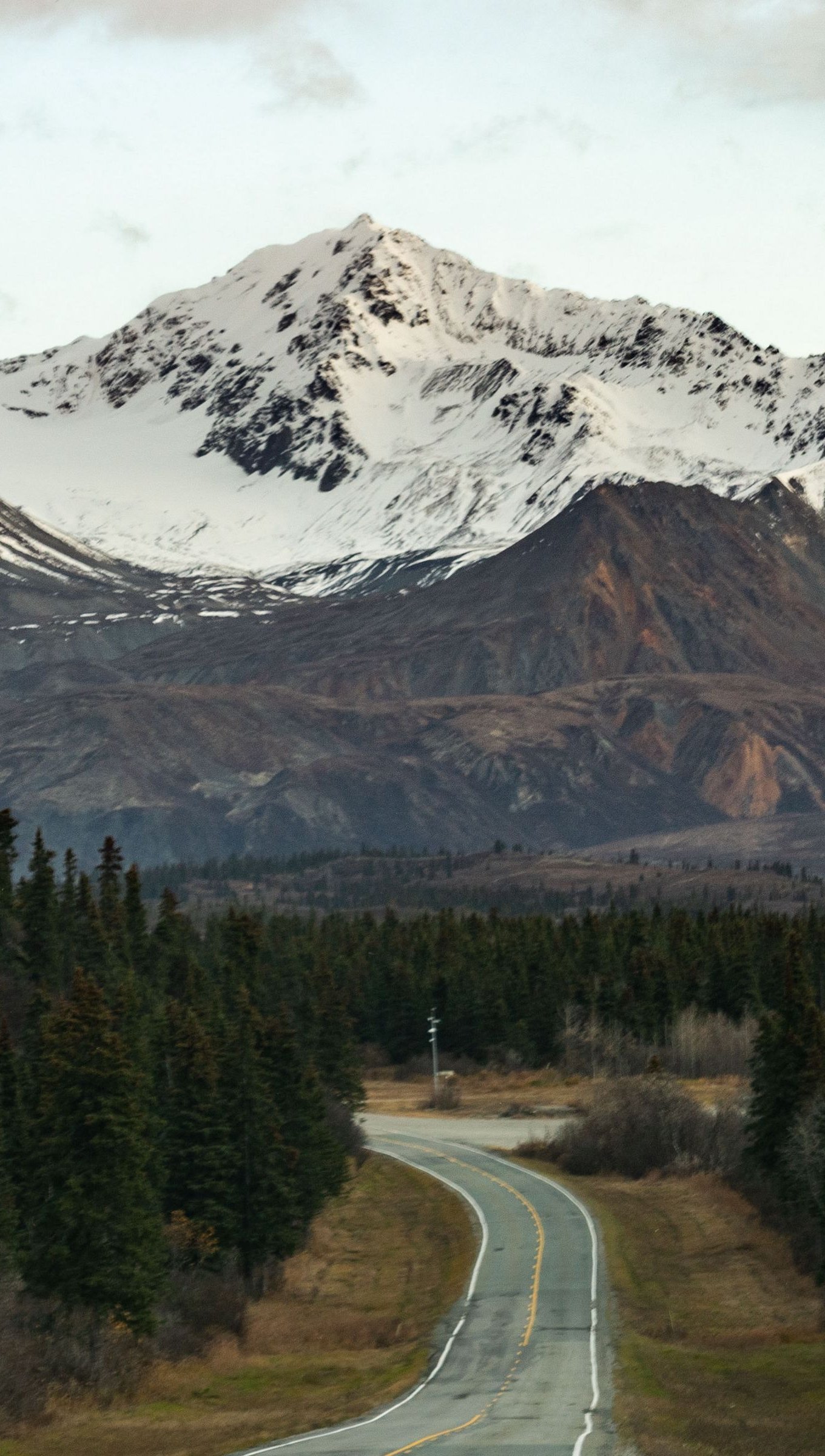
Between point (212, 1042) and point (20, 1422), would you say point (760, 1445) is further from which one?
point (212, 1042)

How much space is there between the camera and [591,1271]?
75812mm

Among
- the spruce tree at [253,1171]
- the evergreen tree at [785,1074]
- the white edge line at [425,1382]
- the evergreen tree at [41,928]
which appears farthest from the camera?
the evergreen tree at [41,928]

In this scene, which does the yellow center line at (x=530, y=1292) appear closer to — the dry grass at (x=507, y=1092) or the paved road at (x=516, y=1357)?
the paved road at (x=516, y=1357)

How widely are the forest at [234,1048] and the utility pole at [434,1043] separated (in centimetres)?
119

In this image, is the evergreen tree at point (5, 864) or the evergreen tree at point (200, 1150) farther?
the evergreen tree at point (5, 864)

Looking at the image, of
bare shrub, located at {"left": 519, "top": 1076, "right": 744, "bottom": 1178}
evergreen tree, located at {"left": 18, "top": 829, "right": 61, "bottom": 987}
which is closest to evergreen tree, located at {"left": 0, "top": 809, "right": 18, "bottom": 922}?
evergreen tree, located at {"left": 18, "top": 829, "right": 61, "bottom": 987}

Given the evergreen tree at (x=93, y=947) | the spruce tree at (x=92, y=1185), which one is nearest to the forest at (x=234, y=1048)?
the spruce tree at (x=92, y=1185)

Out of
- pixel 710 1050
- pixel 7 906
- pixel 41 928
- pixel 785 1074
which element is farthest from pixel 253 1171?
pixel 710 1050

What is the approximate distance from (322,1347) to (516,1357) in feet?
31.1

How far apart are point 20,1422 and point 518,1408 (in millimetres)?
11602

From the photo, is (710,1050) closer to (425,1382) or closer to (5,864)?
(5,864)

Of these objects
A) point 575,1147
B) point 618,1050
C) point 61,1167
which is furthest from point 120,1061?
point 618,1050

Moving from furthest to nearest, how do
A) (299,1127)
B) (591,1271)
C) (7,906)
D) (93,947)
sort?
(7,906)
(93,947)
(299,1127)
(591,1271)

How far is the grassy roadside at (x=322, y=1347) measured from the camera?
176ft
